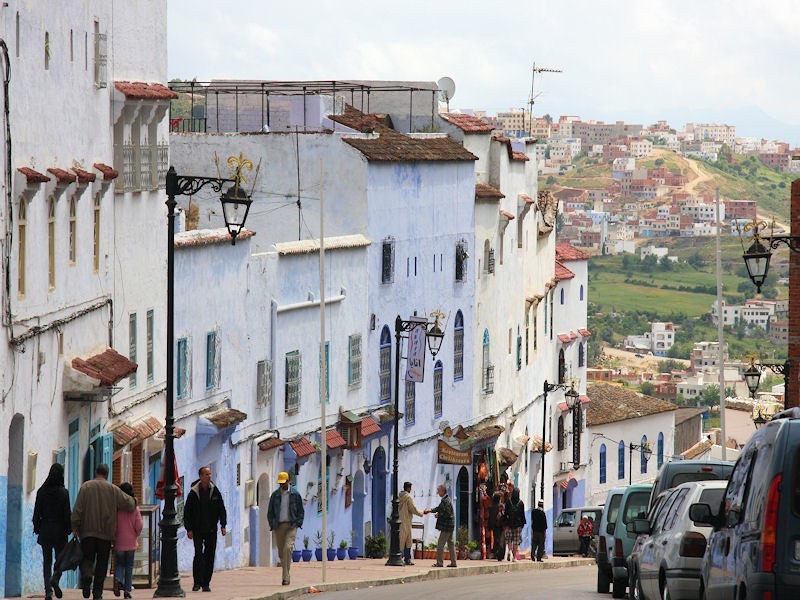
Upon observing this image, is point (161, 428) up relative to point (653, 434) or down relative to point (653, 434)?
up

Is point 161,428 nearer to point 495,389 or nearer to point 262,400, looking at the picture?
point 262,400

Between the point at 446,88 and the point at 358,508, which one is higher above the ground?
the point at 446,88

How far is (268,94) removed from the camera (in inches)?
1925

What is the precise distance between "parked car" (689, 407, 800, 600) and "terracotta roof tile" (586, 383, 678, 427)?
218 ft

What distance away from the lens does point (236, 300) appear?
34.8 metres

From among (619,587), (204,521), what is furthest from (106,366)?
(619,587)

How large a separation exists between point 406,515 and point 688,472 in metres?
11.9

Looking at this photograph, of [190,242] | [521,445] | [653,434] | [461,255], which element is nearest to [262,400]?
[190,242]

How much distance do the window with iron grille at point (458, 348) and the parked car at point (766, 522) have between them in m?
35.8

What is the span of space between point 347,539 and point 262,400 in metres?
5.88

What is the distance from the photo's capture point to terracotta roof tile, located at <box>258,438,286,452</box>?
36.1 metres

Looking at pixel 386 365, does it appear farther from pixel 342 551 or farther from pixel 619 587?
pixel 619 587

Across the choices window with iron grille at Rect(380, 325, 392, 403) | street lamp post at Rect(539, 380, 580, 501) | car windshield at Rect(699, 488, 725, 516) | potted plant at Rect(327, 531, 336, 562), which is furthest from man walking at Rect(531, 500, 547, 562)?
car windshield at Rect(699, 488, 725, 516)

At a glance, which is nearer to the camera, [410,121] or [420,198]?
[420,198]
